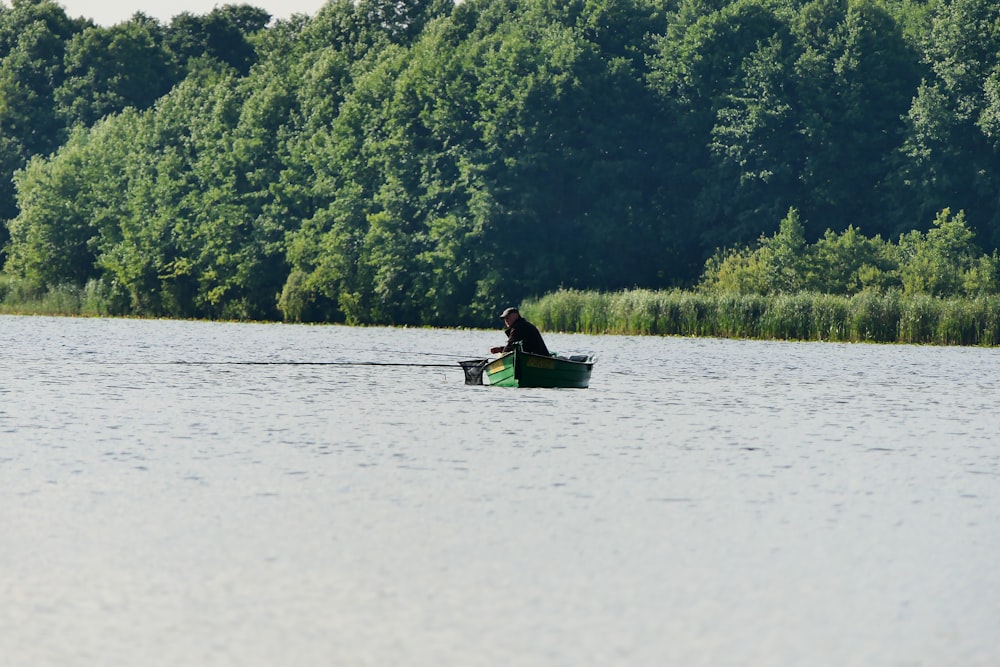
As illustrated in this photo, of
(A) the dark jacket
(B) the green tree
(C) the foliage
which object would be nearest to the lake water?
(A) the dark jacket

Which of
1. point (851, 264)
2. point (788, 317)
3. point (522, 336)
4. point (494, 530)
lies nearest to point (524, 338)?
point (522, 336)

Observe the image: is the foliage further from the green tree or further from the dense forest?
the green tree

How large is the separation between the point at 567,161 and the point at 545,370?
46788mm

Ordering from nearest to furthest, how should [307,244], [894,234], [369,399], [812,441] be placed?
[812,441]
[369,399]
[894,234]
[307,244]

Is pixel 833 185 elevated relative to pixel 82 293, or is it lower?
elevated

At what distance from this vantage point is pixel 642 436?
74.3 ft

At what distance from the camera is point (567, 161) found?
77.9 metres

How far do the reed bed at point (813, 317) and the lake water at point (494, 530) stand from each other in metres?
25.6

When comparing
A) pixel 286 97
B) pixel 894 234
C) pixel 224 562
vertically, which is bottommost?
pixel 224 562

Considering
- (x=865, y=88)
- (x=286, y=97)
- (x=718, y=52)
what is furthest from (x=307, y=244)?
(x=865, y=88)

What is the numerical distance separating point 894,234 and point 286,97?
32.5 m

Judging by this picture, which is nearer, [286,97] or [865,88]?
[865,88]

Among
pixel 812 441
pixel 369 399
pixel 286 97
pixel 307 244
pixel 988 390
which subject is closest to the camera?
pixel 812 441

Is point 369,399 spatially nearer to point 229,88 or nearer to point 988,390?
point 988,390
